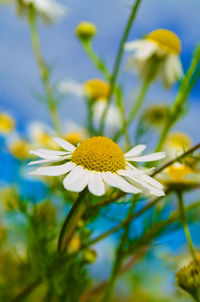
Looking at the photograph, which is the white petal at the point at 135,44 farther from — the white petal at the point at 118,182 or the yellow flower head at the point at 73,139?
the white petal at the point at 118,182

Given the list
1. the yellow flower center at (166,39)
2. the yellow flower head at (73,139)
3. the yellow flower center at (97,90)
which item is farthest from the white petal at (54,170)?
the yellow flower center at (97,90)

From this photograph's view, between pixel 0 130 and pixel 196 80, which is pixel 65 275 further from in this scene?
pixel 0 130

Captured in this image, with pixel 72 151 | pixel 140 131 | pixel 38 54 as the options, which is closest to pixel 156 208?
pixel 140 131

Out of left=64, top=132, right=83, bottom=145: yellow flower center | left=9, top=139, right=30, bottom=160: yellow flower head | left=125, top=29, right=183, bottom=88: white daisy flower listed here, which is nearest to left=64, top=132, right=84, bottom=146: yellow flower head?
left=64, top=132, right=83, bottom=145: yellow flower center

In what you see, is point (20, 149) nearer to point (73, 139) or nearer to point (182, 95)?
point (73, 139)

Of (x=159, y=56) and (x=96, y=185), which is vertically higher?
(x=159, y=56)

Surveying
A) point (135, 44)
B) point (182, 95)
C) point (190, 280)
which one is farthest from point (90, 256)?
point (135, 44)

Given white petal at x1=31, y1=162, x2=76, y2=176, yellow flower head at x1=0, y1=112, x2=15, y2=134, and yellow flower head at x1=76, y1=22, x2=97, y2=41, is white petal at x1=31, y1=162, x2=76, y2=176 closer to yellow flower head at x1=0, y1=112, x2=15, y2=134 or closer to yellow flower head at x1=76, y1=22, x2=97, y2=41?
yellow flower head at x1=76, y1=22, x2=97, y2=41
